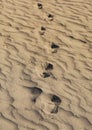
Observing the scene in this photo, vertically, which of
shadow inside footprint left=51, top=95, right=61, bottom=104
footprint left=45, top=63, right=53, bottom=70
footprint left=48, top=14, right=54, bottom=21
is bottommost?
shadow inside footprint left=51, top=95, right=61, bottom=104

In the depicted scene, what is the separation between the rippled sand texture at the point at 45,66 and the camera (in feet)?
13.1

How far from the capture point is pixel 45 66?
497cm

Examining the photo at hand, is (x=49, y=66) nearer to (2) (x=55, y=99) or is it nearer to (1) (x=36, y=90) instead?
(1) (x=36, y=90)

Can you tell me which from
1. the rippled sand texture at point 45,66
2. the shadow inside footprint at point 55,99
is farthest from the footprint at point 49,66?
the shadow inside footprint at point 55,99

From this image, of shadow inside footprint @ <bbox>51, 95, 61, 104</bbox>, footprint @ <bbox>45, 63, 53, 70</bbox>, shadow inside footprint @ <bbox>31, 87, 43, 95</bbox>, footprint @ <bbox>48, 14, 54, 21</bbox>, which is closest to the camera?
shadow inside footprint @ <bbox>51, 95, 61, 104</bbox>

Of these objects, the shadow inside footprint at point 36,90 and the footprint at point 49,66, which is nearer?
the shadow inside footprint at point 36,90

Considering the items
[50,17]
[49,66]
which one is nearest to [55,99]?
[49,66]

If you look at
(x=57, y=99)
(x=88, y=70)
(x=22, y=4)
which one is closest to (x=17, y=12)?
(x=22, y=4)

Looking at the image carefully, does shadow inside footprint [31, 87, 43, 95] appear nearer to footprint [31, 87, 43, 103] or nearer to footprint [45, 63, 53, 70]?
footprint [31, 87, 43, 103]

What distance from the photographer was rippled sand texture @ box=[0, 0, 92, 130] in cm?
398

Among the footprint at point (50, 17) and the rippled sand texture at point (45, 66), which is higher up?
the footprint at point (50, 17)

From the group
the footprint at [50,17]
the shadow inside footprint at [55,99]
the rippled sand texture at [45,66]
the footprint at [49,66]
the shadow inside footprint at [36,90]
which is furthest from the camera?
the footprint at [50,17]

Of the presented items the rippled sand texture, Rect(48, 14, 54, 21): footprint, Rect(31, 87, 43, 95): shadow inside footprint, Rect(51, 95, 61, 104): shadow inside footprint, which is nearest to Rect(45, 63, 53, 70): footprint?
the rippled sand texture

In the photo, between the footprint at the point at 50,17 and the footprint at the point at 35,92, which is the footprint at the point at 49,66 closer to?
the footprint at the point at 35,92
